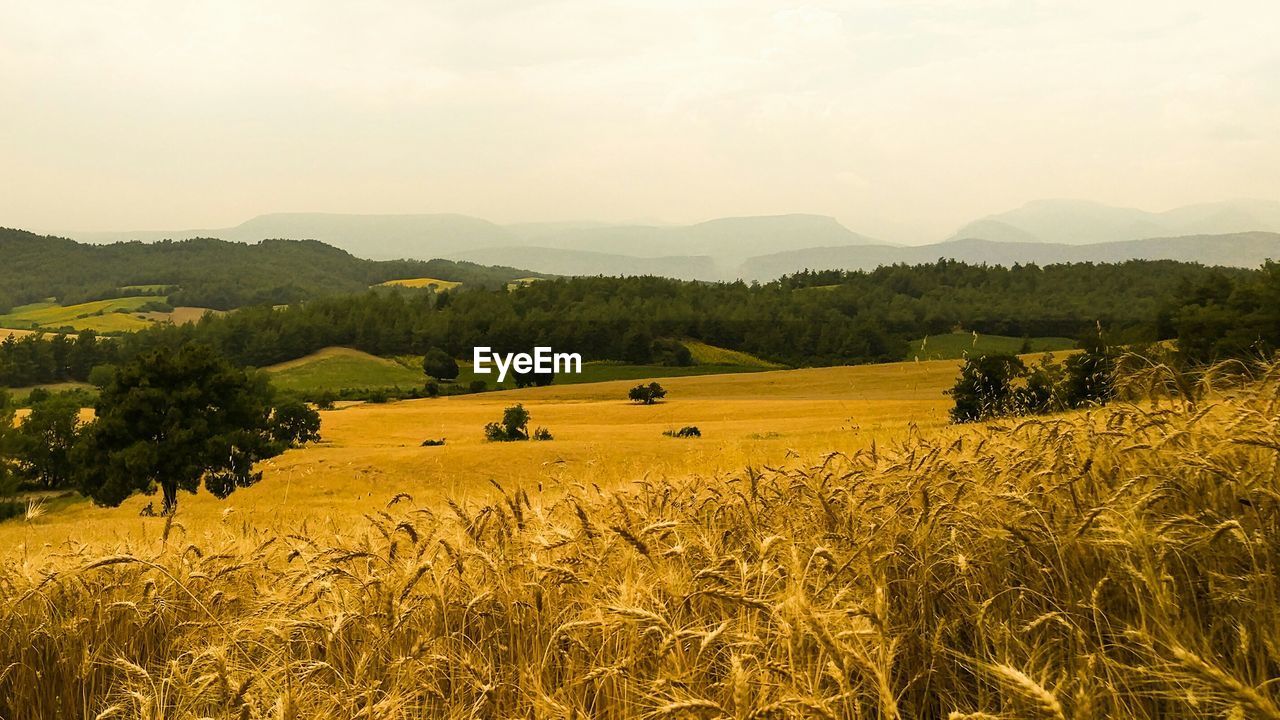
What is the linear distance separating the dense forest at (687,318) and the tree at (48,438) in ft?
145

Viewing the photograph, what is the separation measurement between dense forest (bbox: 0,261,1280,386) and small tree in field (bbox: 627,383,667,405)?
125 ft

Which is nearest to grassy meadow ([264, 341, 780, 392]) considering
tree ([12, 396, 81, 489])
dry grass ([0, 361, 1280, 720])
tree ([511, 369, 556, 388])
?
tree ([511, 369, 556, 388])

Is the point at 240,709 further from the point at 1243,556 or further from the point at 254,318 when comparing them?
the point at 254,318

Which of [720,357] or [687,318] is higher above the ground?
[687,318]

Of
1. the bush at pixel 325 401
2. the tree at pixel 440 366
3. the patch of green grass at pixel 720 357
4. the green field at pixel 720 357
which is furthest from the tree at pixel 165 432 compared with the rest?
the green field at pixel 720 357

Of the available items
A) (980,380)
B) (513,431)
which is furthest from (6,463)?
(980,380)

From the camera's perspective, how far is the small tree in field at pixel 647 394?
259ft

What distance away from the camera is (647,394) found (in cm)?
7956

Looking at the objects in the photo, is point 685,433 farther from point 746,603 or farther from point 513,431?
point 746,603

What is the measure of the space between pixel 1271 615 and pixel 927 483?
217cm

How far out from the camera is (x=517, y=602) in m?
4.25

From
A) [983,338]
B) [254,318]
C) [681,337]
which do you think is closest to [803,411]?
[983,338]

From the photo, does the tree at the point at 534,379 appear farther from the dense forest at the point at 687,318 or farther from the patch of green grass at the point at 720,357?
the patch of green grass at the point at 720,357

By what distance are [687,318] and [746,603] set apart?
449 feet
